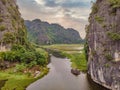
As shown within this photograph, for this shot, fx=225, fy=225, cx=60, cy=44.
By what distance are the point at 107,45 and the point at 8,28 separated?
2117 inches

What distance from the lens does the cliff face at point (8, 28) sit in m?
92.8

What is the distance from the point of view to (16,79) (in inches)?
2682

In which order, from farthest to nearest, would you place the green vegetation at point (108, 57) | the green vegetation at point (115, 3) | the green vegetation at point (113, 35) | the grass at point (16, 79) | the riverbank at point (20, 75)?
the riverbank at point (20, 75), the grass at point (16, 79), the green vegetation at point (108, 57), the green vegetation at point (115, 3), the green vegetation at point (113, 35)

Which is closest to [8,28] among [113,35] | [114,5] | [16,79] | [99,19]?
[16,79]

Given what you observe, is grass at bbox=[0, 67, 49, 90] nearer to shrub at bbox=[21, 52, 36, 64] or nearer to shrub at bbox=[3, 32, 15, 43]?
shrub at bbox=[21, 52, 36, 64]

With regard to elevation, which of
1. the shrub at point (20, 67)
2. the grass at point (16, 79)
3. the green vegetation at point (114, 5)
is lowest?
the grass at point (16, 79)

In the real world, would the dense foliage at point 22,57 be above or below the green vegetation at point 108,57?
below

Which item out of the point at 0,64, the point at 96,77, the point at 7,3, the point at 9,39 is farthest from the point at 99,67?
the point at 7,3

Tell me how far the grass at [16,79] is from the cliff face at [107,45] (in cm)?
1967

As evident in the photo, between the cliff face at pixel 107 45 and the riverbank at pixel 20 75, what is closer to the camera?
the cliff face at pixel 107 45

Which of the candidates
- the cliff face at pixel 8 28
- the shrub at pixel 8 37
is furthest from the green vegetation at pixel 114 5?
the cliff face at pixel 8 28

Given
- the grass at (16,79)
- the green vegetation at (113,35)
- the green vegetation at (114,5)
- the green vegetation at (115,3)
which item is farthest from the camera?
A: the grass at (16,79)

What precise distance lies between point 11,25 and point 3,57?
2106 cm

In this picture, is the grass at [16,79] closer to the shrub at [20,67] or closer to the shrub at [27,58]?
the shrub at [20,67]
